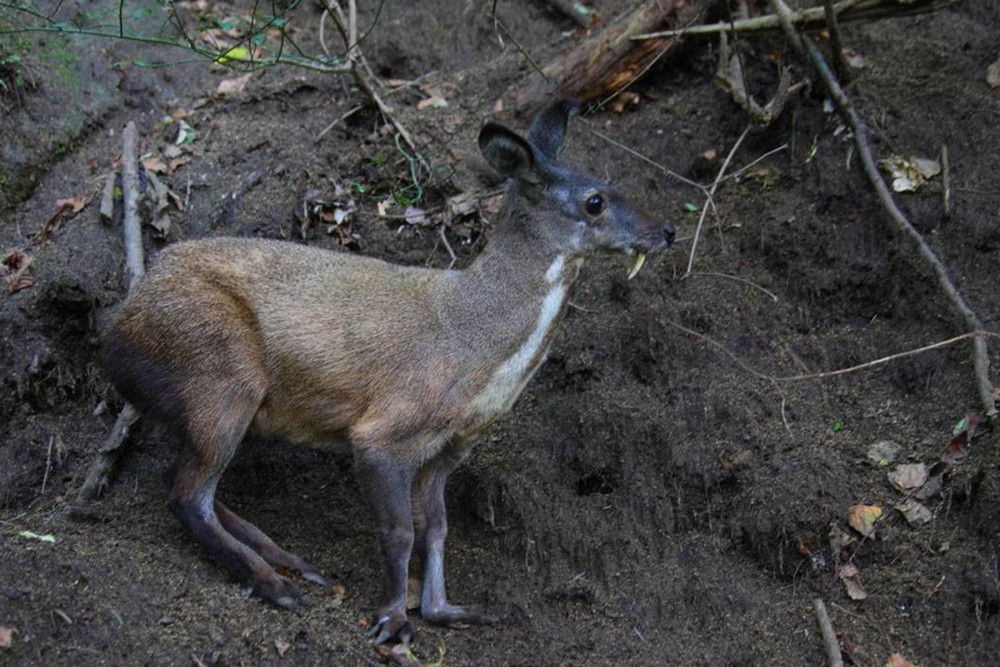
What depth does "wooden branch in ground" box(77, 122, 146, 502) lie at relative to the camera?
6.96 meters

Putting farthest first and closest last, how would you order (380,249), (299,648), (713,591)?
(380,249), (713,591), (299,648)

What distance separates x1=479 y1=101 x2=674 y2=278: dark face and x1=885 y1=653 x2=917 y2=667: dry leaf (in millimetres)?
2540

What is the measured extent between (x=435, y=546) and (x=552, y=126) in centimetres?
270

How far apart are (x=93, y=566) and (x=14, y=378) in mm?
2101

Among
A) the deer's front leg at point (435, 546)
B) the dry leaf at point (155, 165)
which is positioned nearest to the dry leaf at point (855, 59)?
the deer's front leg at point (435, 546)

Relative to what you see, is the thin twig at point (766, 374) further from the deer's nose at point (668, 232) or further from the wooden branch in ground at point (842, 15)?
the wooden branch in ground at point (842, 15)

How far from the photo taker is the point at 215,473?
251 inches

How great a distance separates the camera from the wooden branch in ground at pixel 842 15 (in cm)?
808

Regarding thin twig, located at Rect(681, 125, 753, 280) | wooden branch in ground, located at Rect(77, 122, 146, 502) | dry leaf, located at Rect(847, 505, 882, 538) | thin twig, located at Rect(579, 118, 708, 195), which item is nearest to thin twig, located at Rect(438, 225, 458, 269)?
thin twig, located at Rect(579, 118, 708, 195)

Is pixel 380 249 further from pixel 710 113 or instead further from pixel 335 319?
pixel 710 113

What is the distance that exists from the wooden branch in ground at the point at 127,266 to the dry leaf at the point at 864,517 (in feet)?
14.4

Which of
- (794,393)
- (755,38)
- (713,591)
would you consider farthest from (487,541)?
(755,38)

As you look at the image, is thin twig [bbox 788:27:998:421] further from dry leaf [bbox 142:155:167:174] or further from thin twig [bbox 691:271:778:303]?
dry leaf [bbox 142:155:167:174]

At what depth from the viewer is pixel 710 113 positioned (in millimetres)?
9008
